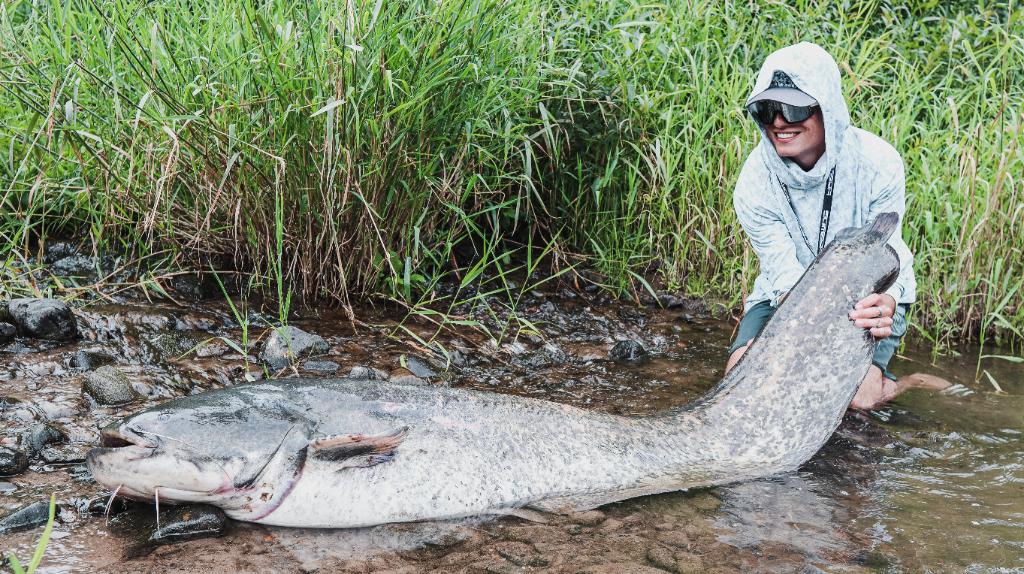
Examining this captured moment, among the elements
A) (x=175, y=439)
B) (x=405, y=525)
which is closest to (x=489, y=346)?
(x=405, y=525)

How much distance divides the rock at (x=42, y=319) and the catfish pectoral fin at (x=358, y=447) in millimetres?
1868

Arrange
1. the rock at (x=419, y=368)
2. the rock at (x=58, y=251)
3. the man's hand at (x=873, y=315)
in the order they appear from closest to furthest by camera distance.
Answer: the man's hand at (x=873, y=315), the rock at (x=419, y=368), the rock at (x=58, y=251)

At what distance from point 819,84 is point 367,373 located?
237 cm

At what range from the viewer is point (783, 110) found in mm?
3777

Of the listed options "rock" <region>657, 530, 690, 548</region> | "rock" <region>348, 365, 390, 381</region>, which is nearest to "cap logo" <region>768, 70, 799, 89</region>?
"rock" <region>657, 530, 690, 548</region>

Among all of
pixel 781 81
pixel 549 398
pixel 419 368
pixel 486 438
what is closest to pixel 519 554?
pixel 486 438

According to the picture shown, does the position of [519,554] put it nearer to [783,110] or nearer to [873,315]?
[873,315]

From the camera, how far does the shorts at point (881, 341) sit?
14.1ft

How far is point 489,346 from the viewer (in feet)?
15.2

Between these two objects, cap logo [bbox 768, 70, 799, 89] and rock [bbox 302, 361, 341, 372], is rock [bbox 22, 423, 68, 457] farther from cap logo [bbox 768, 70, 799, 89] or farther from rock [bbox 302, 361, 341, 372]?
cap logo [bbox 768, 70, 799, 89]

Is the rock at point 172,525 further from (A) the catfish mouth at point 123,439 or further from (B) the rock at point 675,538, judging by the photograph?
(B) the rock at point 675,538

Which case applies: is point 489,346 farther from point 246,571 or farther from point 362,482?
point 246,571

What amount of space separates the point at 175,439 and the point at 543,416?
1.25 metres

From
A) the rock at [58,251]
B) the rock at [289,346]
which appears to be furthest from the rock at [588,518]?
the rock at [58,251]
